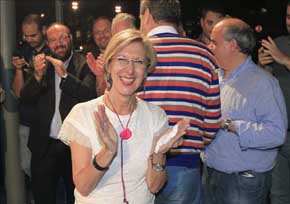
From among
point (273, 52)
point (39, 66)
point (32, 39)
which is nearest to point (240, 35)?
point (273, 52)

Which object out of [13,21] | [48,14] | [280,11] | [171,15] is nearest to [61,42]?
[13,21]

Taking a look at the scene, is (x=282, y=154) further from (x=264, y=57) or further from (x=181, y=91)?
(x=181, y=91)

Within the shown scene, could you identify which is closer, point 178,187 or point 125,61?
point 125,61

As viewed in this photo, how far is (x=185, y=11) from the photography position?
15898mm

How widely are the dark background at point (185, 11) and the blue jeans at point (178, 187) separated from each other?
249 inches

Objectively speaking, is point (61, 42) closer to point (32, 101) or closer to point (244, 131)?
point (32, 101)

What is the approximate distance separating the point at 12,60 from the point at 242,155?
2.27 m

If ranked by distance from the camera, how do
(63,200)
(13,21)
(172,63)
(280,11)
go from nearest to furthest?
(172,63), (13,21), (63,200), (280,11)

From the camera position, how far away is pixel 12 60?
14.5 feet

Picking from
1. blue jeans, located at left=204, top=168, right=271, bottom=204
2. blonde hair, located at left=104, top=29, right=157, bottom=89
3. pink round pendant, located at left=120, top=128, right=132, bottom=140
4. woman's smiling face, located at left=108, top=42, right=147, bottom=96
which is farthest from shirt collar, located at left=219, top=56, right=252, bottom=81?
pink round pendant, located at left=120, top=128, right=132, bottom=140

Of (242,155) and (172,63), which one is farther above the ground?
(172,63)

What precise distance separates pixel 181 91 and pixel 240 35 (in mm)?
689

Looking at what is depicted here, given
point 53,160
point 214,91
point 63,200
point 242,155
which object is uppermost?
point 214,91

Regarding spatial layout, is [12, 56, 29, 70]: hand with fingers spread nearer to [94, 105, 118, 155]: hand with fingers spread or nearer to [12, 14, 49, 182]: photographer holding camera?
[12, 14, 49, 182]: photographer holding camera
